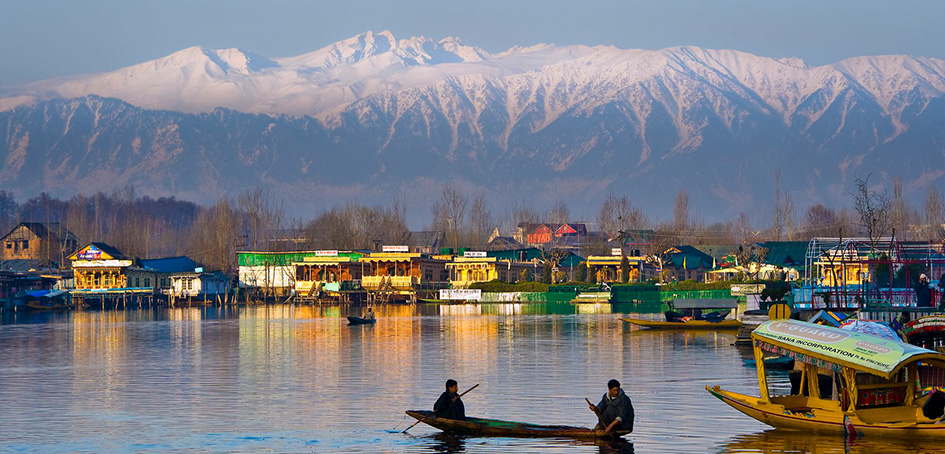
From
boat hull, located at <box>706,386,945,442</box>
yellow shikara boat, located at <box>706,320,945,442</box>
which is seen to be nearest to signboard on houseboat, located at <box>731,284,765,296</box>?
boat hull, located at <box>706,386,945,442</box>

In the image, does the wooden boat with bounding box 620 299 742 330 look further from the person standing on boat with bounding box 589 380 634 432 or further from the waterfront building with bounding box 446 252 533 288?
the waterfront building with bounding box 446 252 533 288

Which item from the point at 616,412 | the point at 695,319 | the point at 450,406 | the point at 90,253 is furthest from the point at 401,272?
the point at 616,412

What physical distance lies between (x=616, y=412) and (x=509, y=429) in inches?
105

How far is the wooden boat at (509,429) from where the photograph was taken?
27.4 m

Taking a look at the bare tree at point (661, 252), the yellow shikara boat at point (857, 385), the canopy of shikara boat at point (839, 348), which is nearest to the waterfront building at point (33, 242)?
the bare tree at point (661, 252)

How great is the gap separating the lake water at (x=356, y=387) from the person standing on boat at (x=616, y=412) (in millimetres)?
598

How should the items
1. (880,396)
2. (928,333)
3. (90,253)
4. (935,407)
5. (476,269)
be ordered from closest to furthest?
1. (935,407)
2. (880,396)
3. (928,333)
4. (90,253)
5. (476,269)

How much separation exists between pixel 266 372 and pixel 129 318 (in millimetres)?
59948

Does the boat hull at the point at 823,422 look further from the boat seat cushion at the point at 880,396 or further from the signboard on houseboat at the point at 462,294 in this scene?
the signboard on houseboat at the point at 462,294

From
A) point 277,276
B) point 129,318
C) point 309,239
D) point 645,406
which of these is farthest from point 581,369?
point 309,239

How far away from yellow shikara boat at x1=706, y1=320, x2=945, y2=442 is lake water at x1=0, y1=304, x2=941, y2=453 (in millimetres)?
460

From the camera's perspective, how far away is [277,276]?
158 metres

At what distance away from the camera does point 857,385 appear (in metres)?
26.2

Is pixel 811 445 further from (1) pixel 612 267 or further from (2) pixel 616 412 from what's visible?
(1) pixel 612 267
